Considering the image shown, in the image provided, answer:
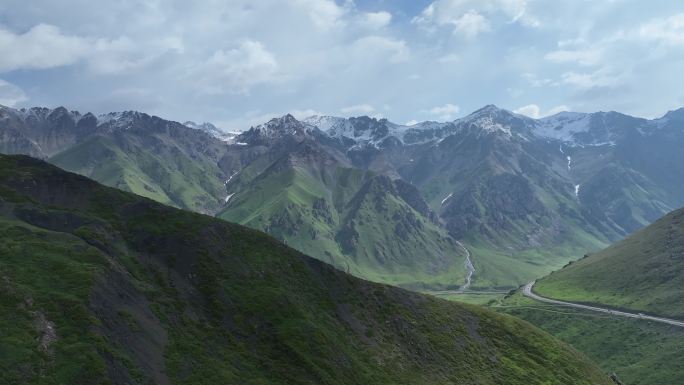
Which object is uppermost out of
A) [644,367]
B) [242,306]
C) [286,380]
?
[242,306]

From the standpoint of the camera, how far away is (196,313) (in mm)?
80562

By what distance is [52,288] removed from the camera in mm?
67062

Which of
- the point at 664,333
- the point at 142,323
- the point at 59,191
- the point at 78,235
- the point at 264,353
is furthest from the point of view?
the point at 664,333

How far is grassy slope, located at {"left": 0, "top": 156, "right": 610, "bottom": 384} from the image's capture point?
62.2 m

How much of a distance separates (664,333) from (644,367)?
81.6ft

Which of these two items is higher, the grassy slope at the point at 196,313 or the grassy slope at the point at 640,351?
the grassy slope at the point at 196,313

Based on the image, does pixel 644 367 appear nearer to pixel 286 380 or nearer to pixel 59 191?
pixel 286 380

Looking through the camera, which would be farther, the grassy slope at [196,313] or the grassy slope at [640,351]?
the grassy slope at [640,351]

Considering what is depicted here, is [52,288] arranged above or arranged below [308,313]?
above

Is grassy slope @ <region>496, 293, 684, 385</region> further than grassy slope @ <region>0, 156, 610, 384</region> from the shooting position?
Yes

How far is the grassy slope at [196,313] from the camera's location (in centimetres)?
6219

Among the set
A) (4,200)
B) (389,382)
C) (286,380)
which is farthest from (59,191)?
(389,382)

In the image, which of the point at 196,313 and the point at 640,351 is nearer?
the point at 196,313

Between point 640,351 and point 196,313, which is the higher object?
point 196,313
